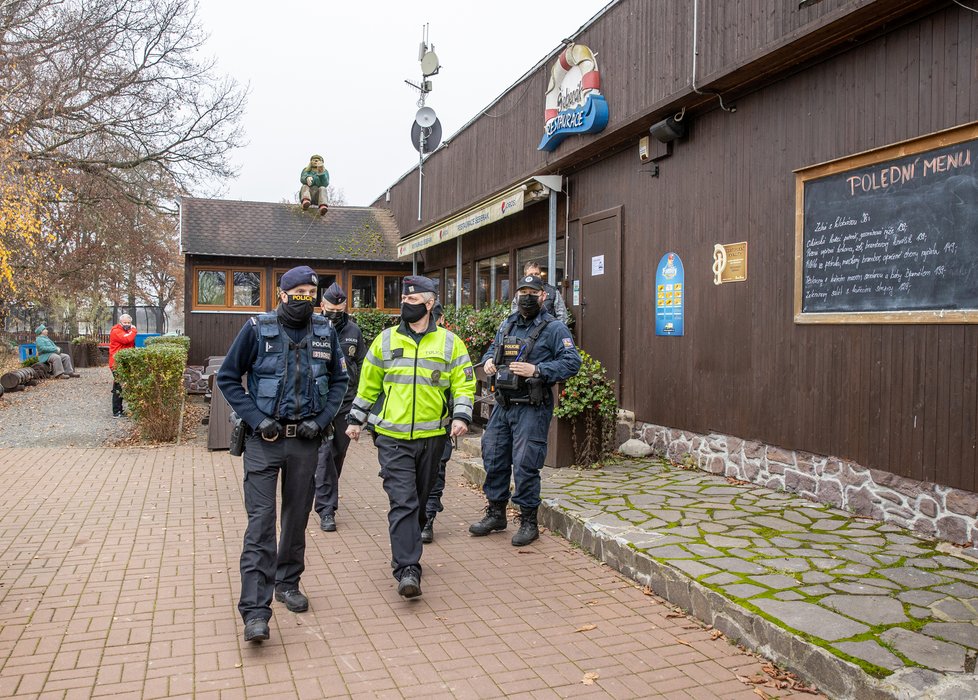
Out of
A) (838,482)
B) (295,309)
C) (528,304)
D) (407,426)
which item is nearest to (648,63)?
(528,304)

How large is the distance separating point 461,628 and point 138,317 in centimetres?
3144

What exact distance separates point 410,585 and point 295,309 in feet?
5.92

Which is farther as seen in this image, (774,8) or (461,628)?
(774,8)

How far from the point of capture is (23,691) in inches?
138

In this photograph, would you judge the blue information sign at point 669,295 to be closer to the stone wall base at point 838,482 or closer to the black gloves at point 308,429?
the stone wall base at point 838,482

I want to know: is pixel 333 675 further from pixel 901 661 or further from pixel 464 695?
pixel 901 661

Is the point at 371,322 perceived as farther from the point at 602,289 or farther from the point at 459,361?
the point at 459,361

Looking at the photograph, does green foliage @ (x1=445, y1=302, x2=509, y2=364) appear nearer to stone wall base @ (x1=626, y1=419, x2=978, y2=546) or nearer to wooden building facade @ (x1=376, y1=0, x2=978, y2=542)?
wooden building facade @ (x1=376, y1=0, x2=978, y2=542)

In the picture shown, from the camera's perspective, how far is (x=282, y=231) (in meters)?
21.1

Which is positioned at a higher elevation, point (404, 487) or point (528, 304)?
point (528, 304)

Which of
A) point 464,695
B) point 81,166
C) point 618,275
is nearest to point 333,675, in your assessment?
point 464,695

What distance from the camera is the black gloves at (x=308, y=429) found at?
432 centimetres

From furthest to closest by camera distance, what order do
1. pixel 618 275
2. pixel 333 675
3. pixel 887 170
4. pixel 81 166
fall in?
pixel 81 166, pixel 618 275, pixel 887 170, pixel 333 675

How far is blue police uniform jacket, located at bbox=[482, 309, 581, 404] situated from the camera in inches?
234
